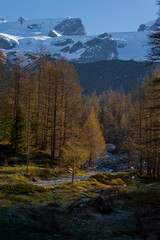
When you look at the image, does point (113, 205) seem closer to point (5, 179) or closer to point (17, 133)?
point (5, 179)

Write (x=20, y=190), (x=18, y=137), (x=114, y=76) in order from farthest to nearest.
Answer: (x=114, y=76) < (x=18, y=137) < (x=20, y=190)

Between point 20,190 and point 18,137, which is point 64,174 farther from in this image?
point 20,190

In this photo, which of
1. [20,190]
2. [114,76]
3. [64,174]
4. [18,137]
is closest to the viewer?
[20,190]

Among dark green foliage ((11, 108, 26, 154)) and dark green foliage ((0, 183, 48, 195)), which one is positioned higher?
dark green foliage ((11, 108, 26, 154))

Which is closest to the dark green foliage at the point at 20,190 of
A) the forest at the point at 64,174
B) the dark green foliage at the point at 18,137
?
the forest at the point at 64,174

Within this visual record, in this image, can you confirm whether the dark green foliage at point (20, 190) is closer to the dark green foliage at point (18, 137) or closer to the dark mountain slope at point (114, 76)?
the dark green foliage at point (18, 137)

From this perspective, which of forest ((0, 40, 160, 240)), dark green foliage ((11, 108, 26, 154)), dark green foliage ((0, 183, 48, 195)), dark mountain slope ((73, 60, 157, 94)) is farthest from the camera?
dark mountain slope ((73, 60, 157, 94))

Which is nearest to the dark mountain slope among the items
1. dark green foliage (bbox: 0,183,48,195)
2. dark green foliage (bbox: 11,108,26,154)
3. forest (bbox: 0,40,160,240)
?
forest (bbox: 0,40,160,240)

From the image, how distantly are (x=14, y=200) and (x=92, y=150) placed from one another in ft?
95.0

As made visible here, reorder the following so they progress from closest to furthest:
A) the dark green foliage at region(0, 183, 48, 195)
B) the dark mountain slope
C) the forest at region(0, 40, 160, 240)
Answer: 1. the forest at region(0, 40, 160, 240)
2. the dark green foliage at region(0, 183, 48, 195)
3. the dark mountain slope

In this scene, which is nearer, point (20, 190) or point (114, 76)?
point (20, 190)

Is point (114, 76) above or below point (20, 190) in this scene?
above

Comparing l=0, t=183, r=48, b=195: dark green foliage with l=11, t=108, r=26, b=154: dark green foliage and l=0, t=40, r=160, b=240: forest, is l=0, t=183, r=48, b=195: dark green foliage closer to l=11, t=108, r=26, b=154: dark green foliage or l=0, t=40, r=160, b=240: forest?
l=0, t=40, r=160, b=240: forest

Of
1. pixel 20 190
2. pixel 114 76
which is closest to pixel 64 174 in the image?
pixel 20 190
